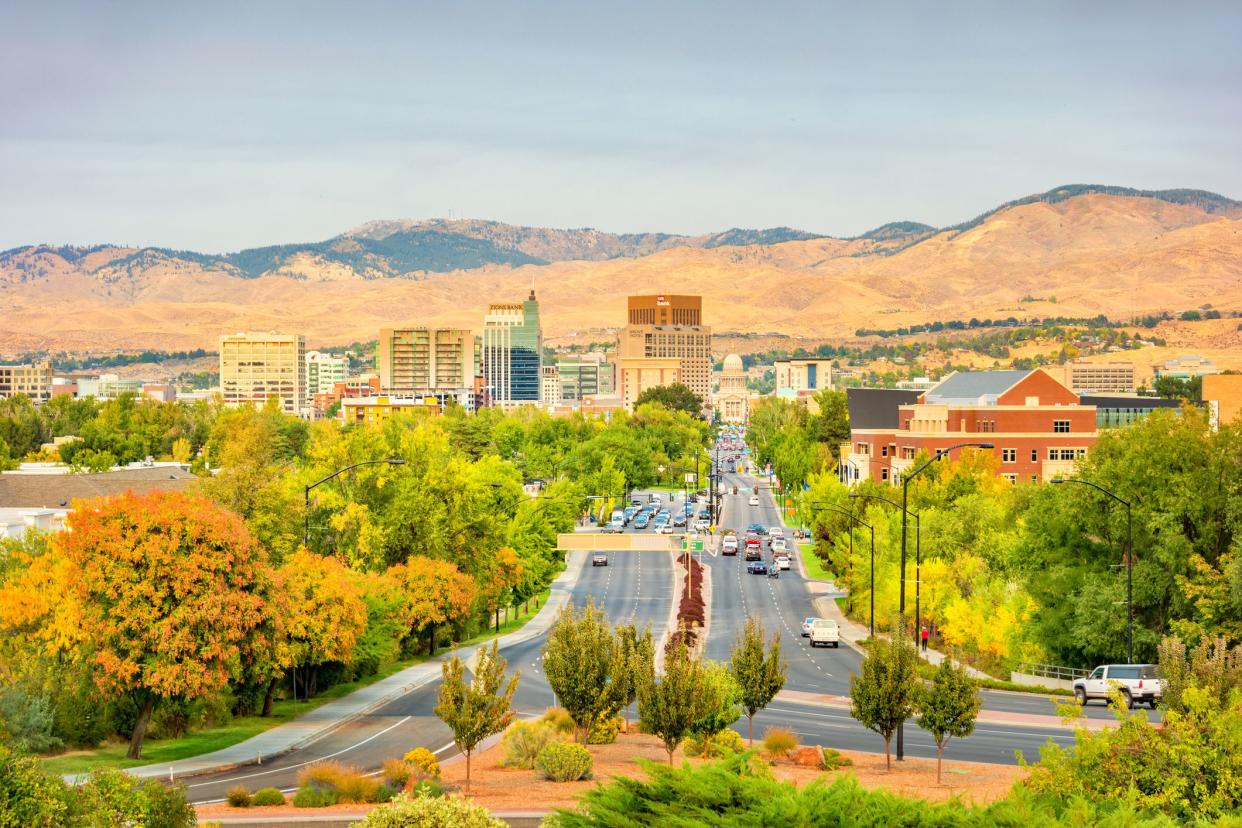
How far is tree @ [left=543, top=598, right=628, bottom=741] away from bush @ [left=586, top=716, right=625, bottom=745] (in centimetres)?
21

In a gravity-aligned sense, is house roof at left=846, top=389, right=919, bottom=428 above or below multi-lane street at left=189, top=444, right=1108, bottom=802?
above

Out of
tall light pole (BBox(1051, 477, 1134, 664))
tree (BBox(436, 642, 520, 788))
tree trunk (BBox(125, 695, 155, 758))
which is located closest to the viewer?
tree (BBox(436, 642, 520, 788))

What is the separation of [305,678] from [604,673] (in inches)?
655

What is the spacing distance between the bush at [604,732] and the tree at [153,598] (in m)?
10.1

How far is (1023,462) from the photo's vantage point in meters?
117

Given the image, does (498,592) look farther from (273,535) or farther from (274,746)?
(274,746)

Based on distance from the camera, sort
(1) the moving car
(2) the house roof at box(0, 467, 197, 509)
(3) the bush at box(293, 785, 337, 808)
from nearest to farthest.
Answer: (3) the bush at box(293, 785, 337, 808)
(1) the moving car
(2) the house roof at box(0, 467, 197, 509)

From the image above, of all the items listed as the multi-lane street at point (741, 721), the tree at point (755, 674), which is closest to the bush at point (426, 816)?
the multi-lane street at point (741, 721)

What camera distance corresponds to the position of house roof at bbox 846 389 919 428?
135625 millimetres

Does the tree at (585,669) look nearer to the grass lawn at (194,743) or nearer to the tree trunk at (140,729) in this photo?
the grass lawn at (194,743)

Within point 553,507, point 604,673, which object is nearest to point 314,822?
point 604,673

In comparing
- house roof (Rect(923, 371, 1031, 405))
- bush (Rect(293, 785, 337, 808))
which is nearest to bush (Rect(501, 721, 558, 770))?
bush (Rect(293, 785, 337, 808))

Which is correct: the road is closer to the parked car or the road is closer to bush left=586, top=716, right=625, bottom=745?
bush left=586, top=716, right=625, bottom=745

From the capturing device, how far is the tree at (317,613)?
49.6 m
